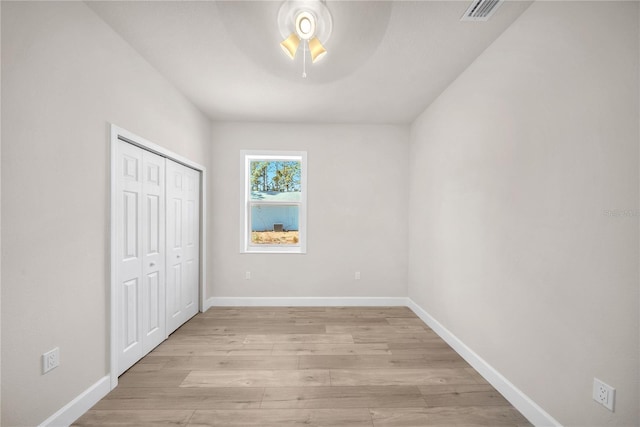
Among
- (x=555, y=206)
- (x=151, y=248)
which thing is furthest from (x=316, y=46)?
(x=151, y=248)

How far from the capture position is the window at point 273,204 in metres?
4.09

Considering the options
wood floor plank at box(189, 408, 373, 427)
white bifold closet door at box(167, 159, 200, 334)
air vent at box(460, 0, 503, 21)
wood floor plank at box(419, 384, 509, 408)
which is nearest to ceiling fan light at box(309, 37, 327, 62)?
air vent at box(460, 0, 503, 21)

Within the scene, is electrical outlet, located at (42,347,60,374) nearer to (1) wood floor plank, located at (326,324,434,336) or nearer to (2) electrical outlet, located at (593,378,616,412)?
(1) wood floor plank, located at (326,324,434,336)

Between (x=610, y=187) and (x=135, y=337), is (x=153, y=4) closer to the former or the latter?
(x=135, y=337)

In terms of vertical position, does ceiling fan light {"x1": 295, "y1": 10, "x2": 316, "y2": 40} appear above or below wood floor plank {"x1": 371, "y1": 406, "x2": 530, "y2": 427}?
above

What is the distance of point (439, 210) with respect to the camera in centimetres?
310

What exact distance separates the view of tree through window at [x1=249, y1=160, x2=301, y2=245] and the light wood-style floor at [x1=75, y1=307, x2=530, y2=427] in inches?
53.2

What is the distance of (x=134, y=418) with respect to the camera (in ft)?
5.80

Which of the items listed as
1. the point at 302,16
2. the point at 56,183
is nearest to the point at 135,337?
the point at 56,183

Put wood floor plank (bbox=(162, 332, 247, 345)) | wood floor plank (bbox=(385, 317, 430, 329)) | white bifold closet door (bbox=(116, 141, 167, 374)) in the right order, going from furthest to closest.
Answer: wood floor plank (bbox=(385, 317, 430, 329)) < wood floor plank (bbox=(162, 332, 247, 345)) < white bifold closet door (bbox=(116, 141, 167, 374))

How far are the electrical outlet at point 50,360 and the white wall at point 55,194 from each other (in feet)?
0.09

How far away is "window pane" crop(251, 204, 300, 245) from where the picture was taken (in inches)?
162

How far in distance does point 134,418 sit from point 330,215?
2.96 m

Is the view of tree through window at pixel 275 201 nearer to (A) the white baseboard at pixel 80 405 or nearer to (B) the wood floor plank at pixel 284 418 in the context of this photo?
(A) the white baseboard at pixel 80 405
